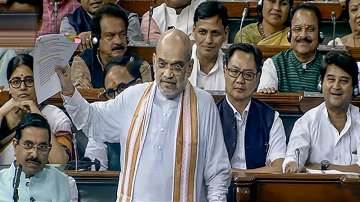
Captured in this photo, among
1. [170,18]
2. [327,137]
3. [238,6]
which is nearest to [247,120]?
[327,137]

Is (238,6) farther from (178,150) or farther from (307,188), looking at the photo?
(178,150)

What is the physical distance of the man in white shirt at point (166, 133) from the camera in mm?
2811

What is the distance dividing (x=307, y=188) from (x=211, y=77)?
1.23 m

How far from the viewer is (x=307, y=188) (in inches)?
123

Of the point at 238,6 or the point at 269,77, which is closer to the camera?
the point at 269,77

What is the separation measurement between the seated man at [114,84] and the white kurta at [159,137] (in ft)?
1.86

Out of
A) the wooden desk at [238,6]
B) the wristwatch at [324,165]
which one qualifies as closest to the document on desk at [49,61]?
the wristwatch at [324,165]

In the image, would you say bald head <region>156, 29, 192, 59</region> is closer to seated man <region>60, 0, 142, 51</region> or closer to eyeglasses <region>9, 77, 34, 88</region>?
eyeglasses <region>9, 77, 34, 88</region>

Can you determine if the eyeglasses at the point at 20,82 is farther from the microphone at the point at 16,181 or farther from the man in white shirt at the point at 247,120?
the man in white shirt at the point at 247,120

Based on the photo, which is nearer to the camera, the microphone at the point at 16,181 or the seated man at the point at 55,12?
the microphone at the point at 16,181

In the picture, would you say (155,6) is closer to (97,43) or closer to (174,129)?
(97,43)

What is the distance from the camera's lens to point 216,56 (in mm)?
4238

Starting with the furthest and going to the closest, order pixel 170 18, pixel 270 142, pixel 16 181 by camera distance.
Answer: pixel 170 18
pixel 270 142
pixel 16 181

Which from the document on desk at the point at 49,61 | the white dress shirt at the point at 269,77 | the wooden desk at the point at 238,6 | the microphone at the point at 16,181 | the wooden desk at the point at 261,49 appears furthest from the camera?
the wooden desk at the point at 238,6
